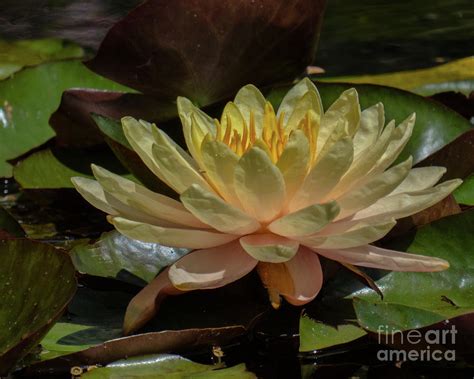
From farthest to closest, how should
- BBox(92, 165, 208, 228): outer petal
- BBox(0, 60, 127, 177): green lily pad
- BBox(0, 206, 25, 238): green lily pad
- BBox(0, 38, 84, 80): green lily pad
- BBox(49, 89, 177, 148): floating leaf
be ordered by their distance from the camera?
1. BBox(0, 38, 84, 80): green lily pad
2. BBox(0, 60, 127, 177): green lily pad
3. BBox(49, 89, 177, 148): floating leaf
4. BBox(0, 206, 25, 238): green lily pad
5. BBox(92, 165, 208, 228): outer petal

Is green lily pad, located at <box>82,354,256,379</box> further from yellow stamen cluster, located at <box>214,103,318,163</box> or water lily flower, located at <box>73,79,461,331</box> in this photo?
yellow stamen cluster, located at <box>214,103,318,163</box>

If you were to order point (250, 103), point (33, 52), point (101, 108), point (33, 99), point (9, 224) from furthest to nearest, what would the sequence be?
1. point (33, 52)
2. point (33, 99)
3. point (101, 108)
4. point (9, 224)
5. point (250, 103)

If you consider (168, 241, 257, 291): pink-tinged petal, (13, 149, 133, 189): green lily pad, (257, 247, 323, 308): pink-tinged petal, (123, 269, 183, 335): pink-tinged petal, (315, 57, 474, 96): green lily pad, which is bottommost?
(315, 57, 474, 96): green lily pad

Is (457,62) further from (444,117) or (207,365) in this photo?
(207,365)

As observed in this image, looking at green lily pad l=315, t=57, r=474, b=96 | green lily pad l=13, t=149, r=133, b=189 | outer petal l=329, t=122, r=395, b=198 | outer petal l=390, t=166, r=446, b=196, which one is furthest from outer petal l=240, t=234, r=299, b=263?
green lily pad l=315, t=57, r=474, b=96

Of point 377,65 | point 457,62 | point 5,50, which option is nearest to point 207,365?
point 457,62

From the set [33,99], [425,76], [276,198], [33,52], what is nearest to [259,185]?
[276,198]

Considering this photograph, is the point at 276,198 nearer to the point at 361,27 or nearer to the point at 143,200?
the point at 143,200

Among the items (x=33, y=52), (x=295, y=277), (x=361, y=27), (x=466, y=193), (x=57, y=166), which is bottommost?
(x=361, y=27)
